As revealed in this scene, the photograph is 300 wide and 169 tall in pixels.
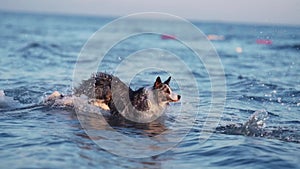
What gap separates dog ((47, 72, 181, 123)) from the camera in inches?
416

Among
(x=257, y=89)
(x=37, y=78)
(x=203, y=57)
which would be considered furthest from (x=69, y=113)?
(x=203, y=57)

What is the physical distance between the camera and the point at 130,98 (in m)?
10.7

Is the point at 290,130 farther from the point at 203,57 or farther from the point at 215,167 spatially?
the point at 203,57

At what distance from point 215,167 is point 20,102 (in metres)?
6.72

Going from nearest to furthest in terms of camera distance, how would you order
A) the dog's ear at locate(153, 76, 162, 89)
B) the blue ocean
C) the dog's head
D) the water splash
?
the blue ocean → the water splash → the dog's ear at locate(153, 76, 162, 89) → the dog's head

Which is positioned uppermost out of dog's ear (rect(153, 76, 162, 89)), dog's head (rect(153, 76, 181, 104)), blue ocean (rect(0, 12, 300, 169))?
dog's ear (rect(153, 76, 162, 89))

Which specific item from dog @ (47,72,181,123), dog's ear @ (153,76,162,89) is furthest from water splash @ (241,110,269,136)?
dog's ear @ (153,76,162,89)

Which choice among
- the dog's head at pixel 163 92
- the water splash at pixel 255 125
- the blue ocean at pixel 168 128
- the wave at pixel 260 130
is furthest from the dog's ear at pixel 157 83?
the water splash at pixel 255 125

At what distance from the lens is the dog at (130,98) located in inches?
416

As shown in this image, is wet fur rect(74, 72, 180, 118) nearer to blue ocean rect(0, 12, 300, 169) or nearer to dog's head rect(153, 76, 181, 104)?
dog's head rect(153, 76, 181, 104)

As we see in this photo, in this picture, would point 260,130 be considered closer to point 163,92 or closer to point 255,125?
point 255,125

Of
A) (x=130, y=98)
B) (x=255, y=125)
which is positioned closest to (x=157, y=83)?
(x=130, y=98)

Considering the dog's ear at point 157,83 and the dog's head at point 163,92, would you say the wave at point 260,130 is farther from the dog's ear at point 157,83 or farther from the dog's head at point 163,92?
the dog's ear at point 157,83

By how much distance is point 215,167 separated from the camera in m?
7.29
